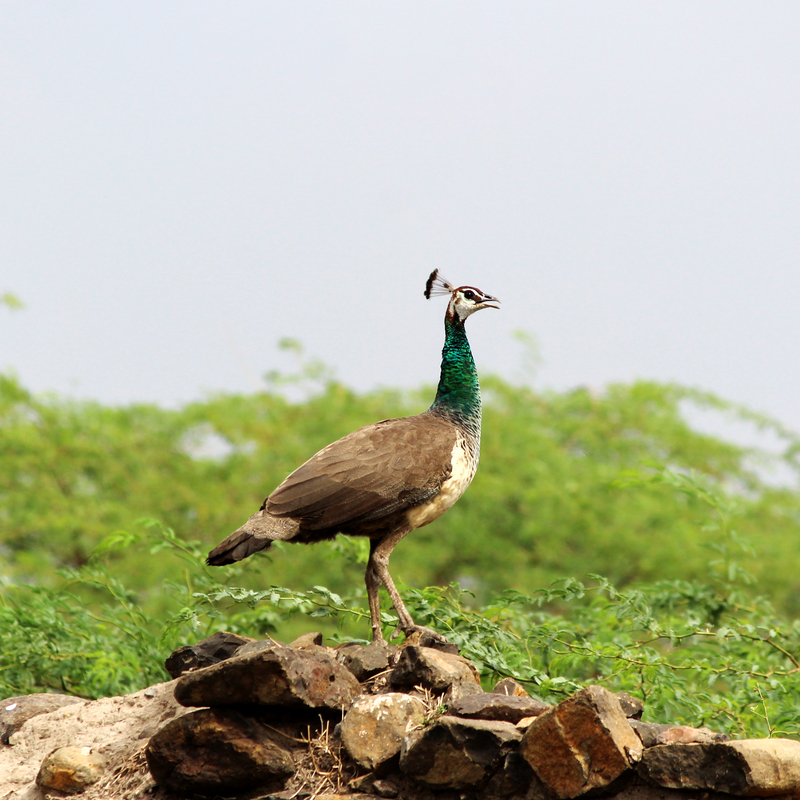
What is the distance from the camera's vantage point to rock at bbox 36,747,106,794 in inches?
193

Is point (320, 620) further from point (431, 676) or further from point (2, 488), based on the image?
point (431, 676)

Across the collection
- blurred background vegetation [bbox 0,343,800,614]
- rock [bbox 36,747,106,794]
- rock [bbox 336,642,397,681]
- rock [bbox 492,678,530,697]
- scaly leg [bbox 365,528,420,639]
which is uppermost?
blurred background vegetation [bbox 0,343,800,614]

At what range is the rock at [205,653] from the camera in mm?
5402

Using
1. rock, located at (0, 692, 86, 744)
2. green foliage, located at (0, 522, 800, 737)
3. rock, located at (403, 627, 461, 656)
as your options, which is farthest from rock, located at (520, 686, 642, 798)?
rock, located at (0, 692, 86, 744)

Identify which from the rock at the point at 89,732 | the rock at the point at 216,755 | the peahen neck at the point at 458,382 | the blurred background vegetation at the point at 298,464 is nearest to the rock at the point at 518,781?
the rock at the point at 216,755

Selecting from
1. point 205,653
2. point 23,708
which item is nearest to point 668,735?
point 205,653

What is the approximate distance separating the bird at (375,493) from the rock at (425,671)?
542 mm

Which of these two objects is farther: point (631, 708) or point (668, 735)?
point (631, 708)

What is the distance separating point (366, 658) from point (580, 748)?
1344 mm

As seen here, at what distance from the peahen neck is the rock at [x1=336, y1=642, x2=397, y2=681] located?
1523 millimetres

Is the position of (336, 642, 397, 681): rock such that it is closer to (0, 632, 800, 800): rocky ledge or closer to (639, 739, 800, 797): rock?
(0, 632, 800, 800): rocky ledge

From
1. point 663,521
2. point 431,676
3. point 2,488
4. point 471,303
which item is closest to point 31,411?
point 2,488

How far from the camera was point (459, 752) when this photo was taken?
4.20 m

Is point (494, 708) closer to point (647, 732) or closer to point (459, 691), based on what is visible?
point (459, 691)
